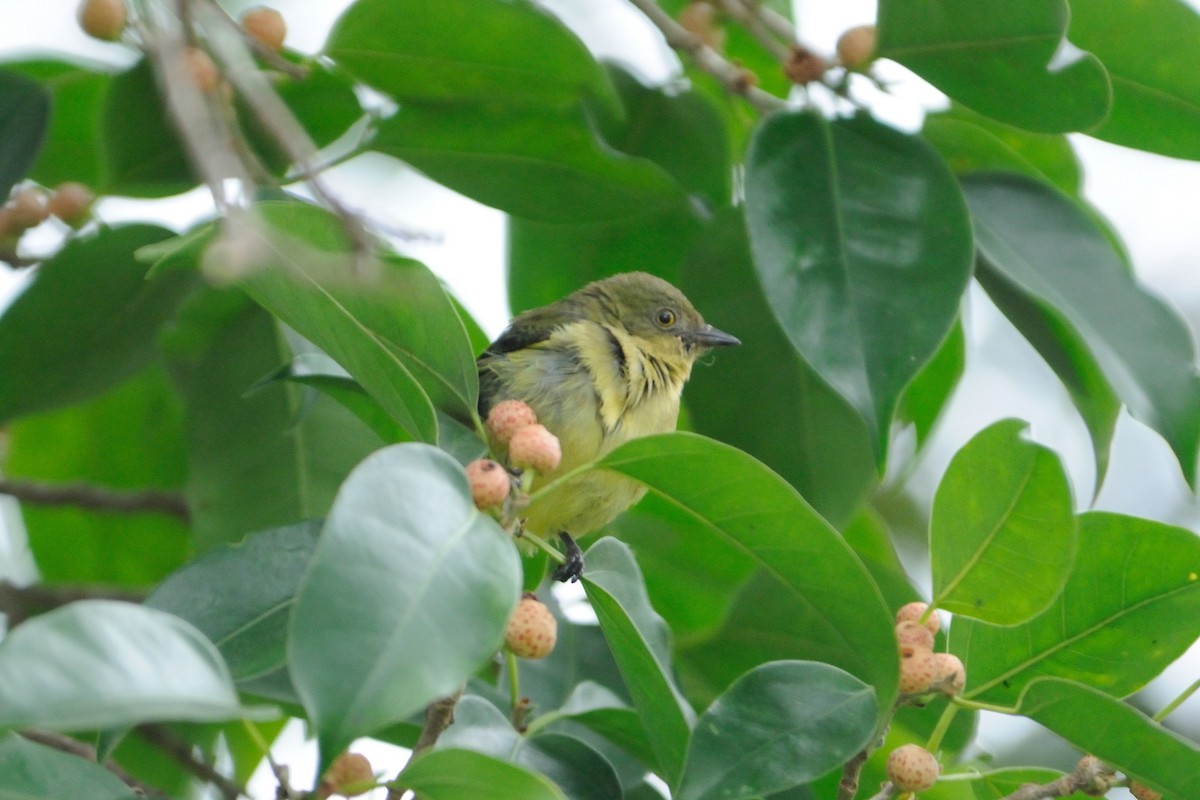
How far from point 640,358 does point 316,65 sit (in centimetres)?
104

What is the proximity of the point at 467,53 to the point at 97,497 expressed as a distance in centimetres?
148

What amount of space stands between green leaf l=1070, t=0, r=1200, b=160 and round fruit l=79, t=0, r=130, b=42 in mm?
2046

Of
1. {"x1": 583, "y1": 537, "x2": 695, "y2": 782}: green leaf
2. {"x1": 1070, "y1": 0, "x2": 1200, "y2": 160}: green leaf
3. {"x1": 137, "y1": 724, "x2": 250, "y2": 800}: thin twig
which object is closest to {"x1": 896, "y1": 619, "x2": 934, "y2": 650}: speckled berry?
{"x1": 583, "y1": 537, "x2": 695, "y2": 782}: green leaf

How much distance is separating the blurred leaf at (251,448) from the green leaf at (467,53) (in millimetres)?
672

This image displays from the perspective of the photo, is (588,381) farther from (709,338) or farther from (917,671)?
(917,671)

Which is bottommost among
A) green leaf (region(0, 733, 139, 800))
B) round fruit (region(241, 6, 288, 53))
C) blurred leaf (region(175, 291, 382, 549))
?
blurred leaf (region(175, 291, 382, 549))

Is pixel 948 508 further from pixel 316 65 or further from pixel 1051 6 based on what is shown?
pixel 316 65

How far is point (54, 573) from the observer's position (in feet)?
12.8

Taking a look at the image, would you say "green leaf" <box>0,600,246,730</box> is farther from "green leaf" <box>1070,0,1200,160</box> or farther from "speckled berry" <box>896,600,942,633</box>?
"green leaf" <box>1070,0,1200,160</box>

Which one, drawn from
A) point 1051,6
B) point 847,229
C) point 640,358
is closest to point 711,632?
point 640,358

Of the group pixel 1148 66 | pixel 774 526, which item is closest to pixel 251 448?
pixel 774 526

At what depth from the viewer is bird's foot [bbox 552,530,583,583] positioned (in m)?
3.12

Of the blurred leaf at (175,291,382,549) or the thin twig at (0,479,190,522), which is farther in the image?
the thin twig at (0,479,190,522)

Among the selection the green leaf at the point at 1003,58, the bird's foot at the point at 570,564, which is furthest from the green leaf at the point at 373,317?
the green leaf at the point at 1003,58
